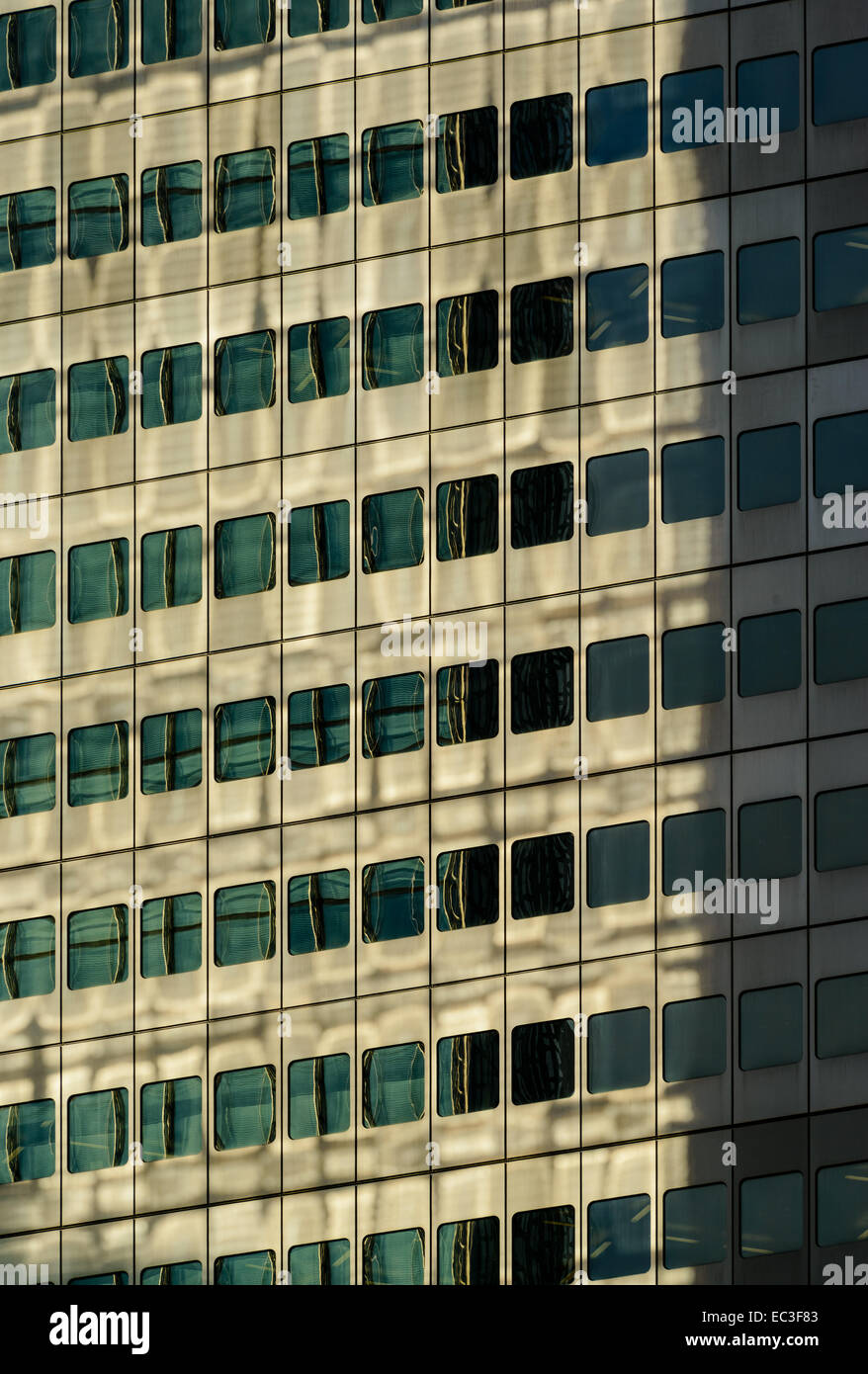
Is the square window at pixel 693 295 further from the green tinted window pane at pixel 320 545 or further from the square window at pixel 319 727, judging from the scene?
the square window at pixel 319 727

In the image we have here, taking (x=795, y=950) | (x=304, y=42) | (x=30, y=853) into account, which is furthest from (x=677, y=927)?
(x=304, y=42)

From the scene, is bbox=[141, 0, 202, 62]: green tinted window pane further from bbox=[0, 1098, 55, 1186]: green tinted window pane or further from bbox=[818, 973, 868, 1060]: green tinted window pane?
bbox=[818, 973, 868, 1060]: green tinted window pane

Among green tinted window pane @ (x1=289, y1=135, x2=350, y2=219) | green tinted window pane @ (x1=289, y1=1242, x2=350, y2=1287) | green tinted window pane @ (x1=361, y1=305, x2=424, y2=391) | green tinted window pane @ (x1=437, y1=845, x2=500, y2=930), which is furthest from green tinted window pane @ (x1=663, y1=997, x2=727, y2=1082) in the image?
green tinted window pane @ (x1=289, y1=135, x2=350, y2=219)

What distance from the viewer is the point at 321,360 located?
59.9 metres

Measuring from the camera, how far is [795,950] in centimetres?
5728

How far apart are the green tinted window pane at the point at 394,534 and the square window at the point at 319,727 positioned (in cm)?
284

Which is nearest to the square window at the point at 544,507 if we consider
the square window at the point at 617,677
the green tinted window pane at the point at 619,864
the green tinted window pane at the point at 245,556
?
the square window at the point at 617,677

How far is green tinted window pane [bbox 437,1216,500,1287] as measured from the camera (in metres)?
57.9

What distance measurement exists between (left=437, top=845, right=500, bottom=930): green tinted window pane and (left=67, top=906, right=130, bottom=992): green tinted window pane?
7314mm

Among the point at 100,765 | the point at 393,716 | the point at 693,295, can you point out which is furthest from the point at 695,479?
the point at 100,765

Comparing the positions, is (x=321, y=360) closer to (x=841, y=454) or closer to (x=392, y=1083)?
(x=841, y=454)

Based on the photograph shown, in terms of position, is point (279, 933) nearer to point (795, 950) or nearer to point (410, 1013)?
point (410, 1013)

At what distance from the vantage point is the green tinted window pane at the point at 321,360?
5981 cm

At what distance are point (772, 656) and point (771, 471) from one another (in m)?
3.94
